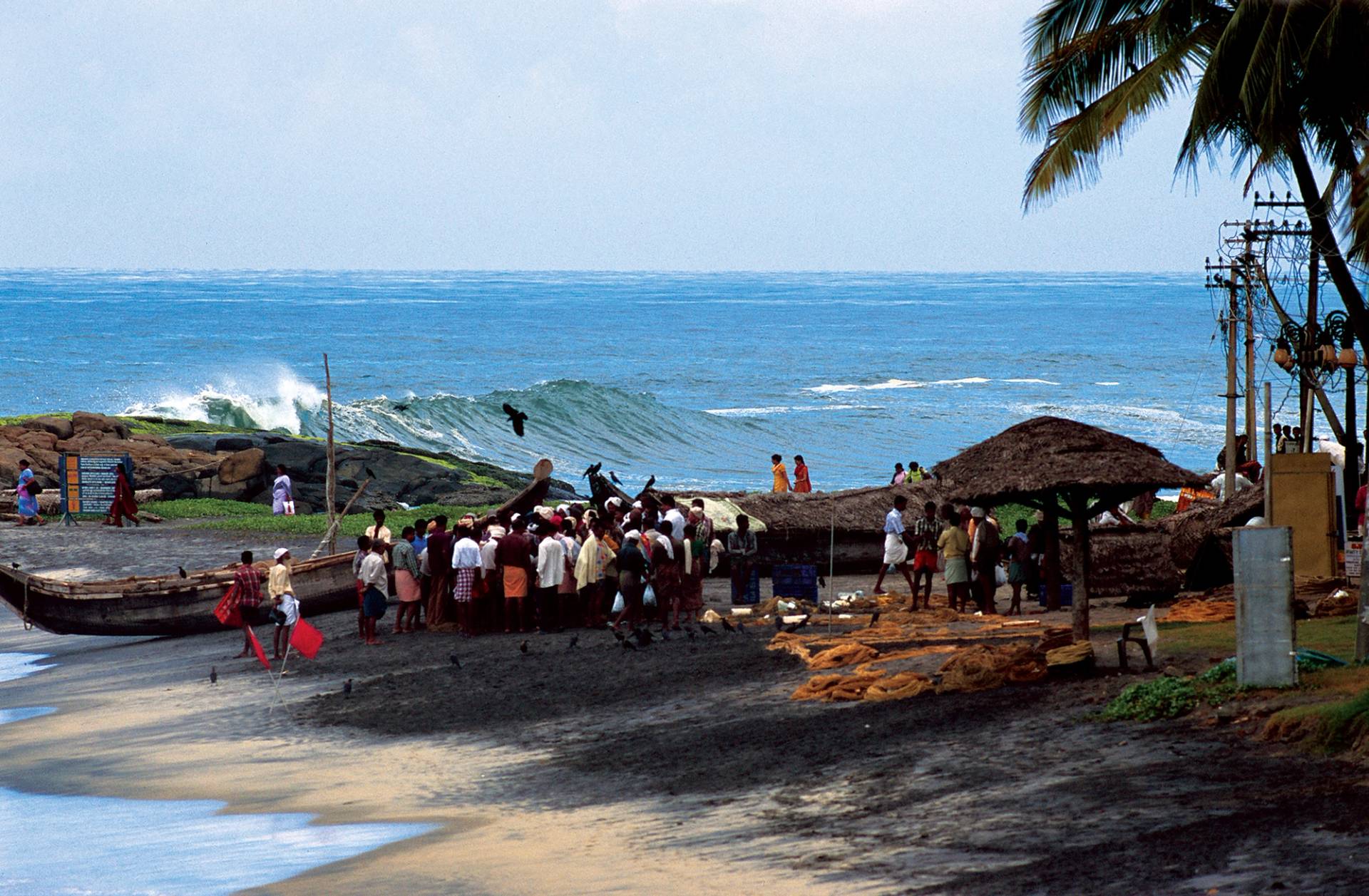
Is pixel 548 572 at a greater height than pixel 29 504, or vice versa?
pixel 29 504

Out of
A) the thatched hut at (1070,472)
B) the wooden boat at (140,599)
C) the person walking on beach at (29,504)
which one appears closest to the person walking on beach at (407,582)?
the wooden boat at (140,599)

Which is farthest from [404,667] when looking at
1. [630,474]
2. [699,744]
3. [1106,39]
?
[630,474]

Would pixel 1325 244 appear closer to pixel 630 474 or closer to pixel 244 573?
pixel 244 573

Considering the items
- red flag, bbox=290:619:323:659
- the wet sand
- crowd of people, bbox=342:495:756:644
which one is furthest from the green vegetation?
the wet sand

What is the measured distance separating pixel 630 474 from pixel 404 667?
35568 millimetres

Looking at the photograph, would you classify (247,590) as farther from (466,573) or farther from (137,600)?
(137,600)

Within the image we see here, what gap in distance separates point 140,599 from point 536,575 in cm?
588

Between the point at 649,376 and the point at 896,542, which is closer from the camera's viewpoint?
the point at 896,542

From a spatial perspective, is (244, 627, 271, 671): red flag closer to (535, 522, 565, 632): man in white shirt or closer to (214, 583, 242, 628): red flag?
(214, 583, 242, 628): red flag

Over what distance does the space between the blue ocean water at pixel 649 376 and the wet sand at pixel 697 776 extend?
32.9 metres

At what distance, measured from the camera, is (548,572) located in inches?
739

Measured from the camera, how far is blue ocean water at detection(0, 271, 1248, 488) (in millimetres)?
61094

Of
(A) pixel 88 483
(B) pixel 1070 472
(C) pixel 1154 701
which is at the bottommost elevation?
(C) pixel 1154 701

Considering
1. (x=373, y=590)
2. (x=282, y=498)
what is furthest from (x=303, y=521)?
(x=373, y=590)
